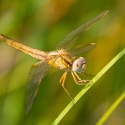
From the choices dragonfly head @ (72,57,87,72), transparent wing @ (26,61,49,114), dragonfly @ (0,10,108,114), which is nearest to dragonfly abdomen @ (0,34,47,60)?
dragonfly @ (0,10,108,114)

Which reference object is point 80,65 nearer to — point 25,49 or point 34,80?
point 34,80

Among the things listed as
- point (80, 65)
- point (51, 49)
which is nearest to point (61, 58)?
point (80, 65)

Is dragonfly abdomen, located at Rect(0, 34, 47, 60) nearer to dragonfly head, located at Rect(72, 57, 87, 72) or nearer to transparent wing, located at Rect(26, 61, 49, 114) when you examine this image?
transparent wing, located at Rect(26, 61, 49, 114)

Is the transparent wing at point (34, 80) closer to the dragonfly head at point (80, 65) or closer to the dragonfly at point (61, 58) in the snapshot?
the dragonfly at point (61, 58)

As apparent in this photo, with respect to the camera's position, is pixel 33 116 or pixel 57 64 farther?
pixel 33 116

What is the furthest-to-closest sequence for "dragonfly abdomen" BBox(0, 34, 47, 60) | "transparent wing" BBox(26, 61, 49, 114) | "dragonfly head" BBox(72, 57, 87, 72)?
"dragonfly abdomen" BBox(0, 34, 47, 60), "dragonfly head" BBox(72, 57, 87, 72), "transparent wing" BBox(26, 61, 49, 114)

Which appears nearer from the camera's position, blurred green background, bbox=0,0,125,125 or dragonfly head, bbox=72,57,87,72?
dragonfly head, bbox=72,57,87,72

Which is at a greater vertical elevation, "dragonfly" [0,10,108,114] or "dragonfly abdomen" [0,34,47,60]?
"dragonfly abdomen" [0,34,47,60]

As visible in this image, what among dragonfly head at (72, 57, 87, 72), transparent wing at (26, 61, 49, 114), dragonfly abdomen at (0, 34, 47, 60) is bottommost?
dragonfly head at (72, 57, 87, 72)

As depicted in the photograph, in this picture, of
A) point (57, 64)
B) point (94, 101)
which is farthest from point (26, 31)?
point (94, 101)

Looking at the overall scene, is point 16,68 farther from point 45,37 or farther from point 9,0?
point 9,0
